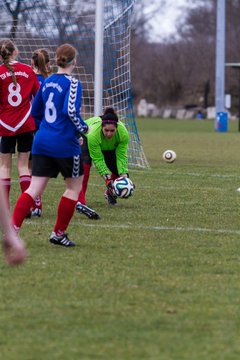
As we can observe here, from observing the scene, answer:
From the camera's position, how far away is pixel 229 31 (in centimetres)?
6631

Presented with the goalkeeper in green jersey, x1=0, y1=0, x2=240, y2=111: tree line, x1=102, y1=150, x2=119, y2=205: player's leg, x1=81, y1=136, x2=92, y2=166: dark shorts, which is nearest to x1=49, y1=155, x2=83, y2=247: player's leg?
the goalkeeper in green jersey

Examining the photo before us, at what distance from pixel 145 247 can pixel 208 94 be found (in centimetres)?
5648

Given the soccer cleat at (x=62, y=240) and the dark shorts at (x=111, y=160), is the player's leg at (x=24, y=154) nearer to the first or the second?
the dark shorts at (x=111, y=160)

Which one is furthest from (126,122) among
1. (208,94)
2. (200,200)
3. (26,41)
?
(208,94)

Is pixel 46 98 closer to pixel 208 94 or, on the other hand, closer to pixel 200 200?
pixel 200 200

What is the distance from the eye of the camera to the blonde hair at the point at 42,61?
28.3 ft

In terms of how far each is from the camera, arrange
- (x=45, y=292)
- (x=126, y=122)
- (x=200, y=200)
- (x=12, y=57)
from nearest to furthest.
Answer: (x=45, y=292), (x=12, y=57), (x=200, y=200), (x=126, y=122)

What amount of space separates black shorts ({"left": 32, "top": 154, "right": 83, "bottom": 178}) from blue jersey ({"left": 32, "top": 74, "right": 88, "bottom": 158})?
4 centimetres

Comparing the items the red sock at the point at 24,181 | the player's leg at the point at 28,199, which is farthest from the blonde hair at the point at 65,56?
the red sock at the point at 24,181

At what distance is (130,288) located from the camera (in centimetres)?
553

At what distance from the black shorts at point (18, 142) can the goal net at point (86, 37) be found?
18.6 feet

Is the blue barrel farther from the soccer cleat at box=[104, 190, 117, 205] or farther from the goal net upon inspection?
the soccer cleat at box=[104, 190, 117, 205]

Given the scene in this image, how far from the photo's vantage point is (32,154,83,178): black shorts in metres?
6.92

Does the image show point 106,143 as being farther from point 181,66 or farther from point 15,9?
point 181,66
